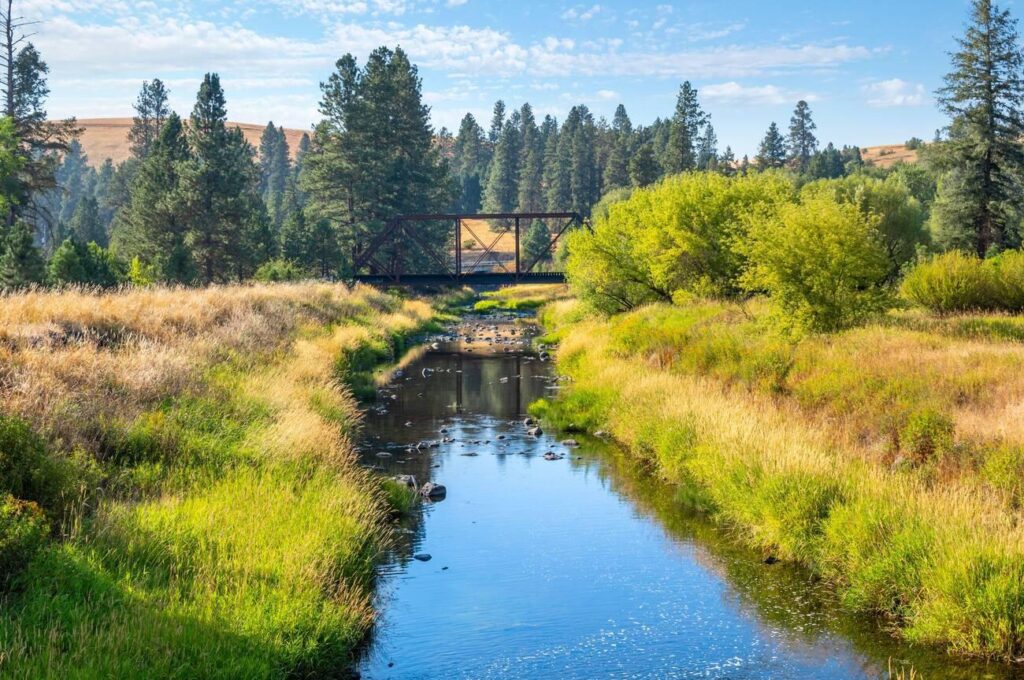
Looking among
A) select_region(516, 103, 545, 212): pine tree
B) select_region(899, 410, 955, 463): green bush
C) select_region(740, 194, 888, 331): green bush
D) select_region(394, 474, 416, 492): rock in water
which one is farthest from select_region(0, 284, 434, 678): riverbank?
select_region(516, 103, 545, 212): pine tree

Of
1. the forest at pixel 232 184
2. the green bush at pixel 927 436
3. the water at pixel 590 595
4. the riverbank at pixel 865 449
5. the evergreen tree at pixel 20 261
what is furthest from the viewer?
the forest at pixel 232 184

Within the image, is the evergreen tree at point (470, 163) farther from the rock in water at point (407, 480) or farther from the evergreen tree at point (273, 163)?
the rock in water at point (407, 480)

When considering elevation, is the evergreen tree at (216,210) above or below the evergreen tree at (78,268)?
above

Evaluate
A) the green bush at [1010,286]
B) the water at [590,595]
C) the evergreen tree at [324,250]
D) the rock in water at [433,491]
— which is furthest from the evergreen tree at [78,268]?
the green bush at [1010,286]

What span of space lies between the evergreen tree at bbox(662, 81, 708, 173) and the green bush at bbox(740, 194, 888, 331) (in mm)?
67186

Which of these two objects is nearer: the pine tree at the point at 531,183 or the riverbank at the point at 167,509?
the riverbank at the point at 167,509

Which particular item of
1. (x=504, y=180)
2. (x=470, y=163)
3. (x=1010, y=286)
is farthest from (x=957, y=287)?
(x=470, y=163)

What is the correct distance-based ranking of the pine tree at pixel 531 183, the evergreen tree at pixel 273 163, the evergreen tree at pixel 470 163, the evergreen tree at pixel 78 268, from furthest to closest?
the evergreen tree at pixel 273 163
the evergreen tree at pixel 470 163
the pine tree at pixel 531 183
the evergreen tree at pixel 78 268

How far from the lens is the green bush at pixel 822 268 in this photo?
23.2 meters

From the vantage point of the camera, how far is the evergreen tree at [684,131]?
89062mm

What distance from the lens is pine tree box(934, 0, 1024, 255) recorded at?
45688 mm

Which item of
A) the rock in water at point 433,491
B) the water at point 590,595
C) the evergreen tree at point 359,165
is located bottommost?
the water at point 590,595

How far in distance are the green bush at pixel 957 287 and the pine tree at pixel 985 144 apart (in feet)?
75.0

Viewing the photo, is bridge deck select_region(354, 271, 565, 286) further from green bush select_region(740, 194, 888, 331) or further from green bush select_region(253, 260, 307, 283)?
green bush select_region(740, 194, 888, 331)
